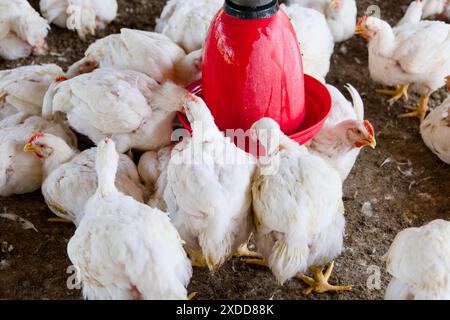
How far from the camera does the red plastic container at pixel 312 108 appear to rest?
289 centimetres

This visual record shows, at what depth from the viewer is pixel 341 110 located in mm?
3111

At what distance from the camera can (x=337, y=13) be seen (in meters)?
4.02

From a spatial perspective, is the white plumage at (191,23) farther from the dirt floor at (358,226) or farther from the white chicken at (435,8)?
the white chicken at (435,8)

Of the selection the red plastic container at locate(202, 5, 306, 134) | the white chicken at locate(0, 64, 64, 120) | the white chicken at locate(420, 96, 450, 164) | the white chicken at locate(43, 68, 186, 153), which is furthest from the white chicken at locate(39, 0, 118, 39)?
the white chicken at locate(420, 96, 450, 164)

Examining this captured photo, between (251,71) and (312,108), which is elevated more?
(251,71)

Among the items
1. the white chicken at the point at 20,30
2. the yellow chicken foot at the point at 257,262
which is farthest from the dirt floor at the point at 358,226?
the white chicken at the point at 20,30

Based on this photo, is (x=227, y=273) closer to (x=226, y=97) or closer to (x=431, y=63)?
(x=226, y=97)

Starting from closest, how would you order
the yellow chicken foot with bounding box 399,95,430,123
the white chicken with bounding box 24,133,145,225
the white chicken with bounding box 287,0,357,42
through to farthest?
the white chicken with bounding box 24,133,145,225
the yellow chicken foot with bounding box 399,95,430,123
the white chicken with bounding box 287,0,357,42

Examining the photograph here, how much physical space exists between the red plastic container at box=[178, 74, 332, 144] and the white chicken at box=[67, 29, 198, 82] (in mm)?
149

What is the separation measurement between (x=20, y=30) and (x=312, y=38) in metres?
1.92

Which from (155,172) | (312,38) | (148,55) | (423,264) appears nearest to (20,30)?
(148,55)

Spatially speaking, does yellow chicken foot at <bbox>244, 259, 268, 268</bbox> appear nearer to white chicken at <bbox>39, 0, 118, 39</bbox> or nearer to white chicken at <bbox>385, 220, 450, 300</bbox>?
white chicken at <bbox>385, 220, 450, 300</bbox>

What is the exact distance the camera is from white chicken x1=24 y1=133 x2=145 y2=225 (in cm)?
286

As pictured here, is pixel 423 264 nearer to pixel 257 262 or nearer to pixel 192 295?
pixel 257 262
